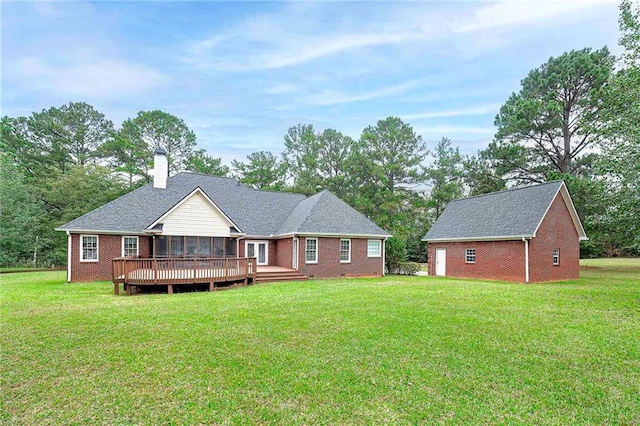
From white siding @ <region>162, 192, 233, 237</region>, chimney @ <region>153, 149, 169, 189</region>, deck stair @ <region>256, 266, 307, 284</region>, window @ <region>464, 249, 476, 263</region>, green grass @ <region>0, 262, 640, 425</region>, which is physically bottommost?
deck stair @ <region>256, 266, 307, 284</region>

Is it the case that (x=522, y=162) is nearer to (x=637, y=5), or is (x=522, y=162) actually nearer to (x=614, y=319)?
(x=637, y=5)

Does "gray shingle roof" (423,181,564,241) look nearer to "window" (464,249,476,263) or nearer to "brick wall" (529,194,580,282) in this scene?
"brick wall" (529,194,580,282)

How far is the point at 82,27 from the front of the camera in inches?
352

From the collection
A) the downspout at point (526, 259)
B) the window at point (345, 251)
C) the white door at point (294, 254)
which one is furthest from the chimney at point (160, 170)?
the downspout at point (526, 259)

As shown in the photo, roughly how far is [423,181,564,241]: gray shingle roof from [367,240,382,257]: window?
435 cm

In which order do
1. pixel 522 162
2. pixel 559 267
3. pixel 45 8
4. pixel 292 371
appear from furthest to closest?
pixel 522 162 → pixel 559 267 → pixel 45 8 → pixel 292 371

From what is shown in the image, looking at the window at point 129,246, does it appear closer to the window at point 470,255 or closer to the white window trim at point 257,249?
the white window trim at point 257,249

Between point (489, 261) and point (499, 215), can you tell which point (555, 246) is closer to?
point (499, 215)

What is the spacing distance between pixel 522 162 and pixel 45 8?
Answer: 101 feet

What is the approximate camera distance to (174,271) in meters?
12.7

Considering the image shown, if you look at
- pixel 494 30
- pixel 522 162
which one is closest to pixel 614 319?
pixel 494 30

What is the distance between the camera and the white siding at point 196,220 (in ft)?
50.7

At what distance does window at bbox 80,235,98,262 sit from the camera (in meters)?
15.8

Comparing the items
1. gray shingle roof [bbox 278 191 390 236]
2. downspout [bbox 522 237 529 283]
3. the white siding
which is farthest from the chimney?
downspout [bbox 522 237 529 283]
